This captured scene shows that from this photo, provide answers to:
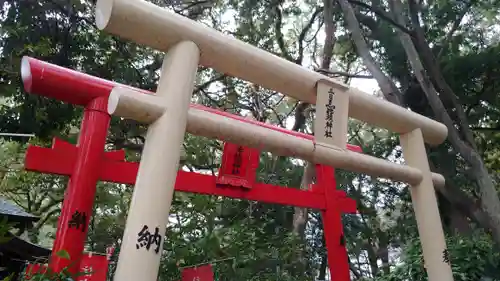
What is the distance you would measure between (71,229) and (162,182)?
4.21ft

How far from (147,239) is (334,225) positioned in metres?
3.31

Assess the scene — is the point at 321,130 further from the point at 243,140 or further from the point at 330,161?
the point at 243,140

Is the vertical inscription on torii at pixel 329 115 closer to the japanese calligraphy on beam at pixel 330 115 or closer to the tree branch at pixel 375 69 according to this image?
the japanese calligraphy on beam at pixel 330 115

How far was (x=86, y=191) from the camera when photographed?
3350 millimetres

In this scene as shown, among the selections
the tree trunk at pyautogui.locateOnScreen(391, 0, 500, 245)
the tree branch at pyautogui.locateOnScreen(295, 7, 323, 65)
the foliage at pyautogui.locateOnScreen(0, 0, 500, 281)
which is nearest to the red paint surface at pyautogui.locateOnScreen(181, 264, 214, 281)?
the foliage at pyautogui.locateOnScreen(0, 0, 500, 281)

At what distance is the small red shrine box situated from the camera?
4.47 metres

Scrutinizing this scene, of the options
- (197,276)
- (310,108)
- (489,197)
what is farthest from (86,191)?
(310,108)

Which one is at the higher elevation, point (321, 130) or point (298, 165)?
point (298, 165)

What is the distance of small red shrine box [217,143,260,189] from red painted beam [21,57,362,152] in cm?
116

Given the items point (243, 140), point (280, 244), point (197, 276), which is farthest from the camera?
point (280, 244)

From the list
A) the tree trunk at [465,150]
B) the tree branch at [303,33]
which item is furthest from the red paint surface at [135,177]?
the tree branch at [303,33]

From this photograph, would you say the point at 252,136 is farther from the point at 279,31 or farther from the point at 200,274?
the point at 279,31

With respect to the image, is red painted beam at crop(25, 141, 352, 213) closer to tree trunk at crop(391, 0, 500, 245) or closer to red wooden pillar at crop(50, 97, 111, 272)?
red wooden pillar at crop(50, 97, 111, 272)

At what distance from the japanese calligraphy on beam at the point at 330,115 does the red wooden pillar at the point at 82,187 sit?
1735 millimetres
